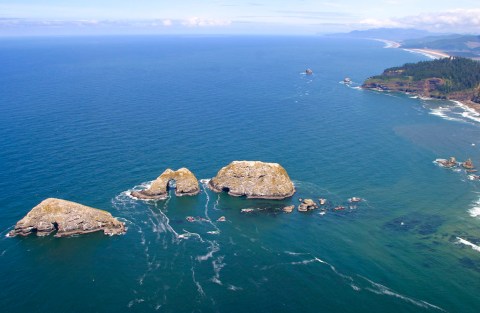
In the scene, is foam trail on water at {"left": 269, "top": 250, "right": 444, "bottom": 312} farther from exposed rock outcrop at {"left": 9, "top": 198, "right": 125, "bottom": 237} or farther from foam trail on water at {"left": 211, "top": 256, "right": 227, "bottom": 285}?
exposed rock outcrop at {"left": 9, "top": 198, "right": 125, "bottom": 237}

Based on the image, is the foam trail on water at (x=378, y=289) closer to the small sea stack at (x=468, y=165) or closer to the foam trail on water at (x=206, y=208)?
the foam trail on water at (x=206, y=208)

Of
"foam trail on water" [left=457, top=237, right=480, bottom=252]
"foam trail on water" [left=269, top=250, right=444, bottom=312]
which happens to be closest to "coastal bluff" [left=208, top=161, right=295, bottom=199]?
"foam trail on water" [left=269, top=250, right=444, bottom=312]

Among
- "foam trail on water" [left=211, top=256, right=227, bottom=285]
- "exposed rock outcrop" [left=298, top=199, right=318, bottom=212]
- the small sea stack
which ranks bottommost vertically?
"foam trail on water" [left=211, top=256, right=227, bottom=285]

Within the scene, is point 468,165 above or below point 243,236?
above

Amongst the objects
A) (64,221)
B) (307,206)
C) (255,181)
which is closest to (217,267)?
(307,206)

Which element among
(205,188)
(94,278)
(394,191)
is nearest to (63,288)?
(94,278)

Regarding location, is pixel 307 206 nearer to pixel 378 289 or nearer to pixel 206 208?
pixel 206 208

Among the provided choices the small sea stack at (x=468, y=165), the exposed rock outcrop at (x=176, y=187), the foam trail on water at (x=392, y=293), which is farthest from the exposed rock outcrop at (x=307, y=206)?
the small sea stack at (x=468, y=165)
